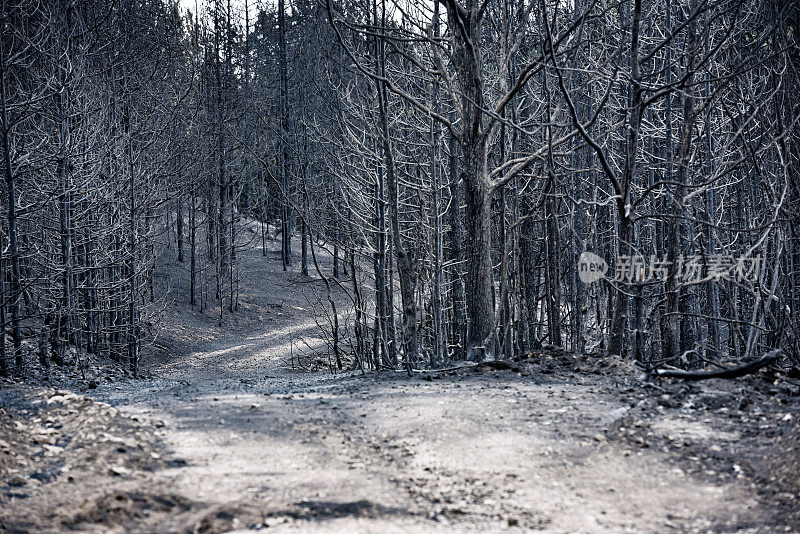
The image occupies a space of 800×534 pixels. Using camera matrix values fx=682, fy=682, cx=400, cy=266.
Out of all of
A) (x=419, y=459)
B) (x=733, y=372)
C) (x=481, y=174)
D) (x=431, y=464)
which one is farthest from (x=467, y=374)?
(x=431, y=464)

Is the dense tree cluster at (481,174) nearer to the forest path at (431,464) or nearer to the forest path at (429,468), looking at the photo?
the forest path at (431,464)

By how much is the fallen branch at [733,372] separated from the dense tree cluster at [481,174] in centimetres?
29

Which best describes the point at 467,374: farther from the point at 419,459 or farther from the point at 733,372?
the point at 419,459

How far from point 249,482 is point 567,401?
11.5ft

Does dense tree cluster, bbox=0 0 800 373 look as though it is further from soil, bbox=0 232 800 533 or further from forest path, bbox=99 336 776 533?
forest path, bbox=99 336 776 533

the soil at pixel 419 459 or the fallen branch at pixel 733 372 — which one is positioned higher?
the fallen branch at pixel 733 372

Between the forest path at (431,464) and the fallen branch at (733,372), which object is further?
the fallen branch at (733,372)

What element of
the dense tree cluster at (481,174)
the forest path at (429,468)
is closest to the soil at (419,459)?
the forest path at (429,468)

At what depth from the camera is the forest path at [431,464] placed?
3.97 metres

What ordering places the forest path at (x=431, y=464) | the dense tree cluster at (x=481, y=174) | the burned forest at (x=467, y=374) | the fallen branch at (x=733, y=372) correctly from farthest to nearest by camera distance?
the dense tree cluster at (x=481, y=174) → the fallen branch at (x=733, y=372) → the burned forest at (x=467, y=374) → the forest path at (x=431, y=464)

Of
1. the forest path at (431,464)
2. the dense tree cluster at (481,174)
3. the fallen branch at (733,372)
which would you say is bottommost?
the forest path at (431,464)

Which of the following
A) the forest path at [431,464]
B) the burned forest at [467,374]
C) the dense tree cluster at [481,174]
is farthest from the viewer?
the dense tree cluster at [481,174]

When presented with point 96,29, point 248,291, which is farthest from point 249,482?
point 248,291

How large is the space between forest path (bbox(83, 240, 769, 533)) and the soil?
0.02 meters
